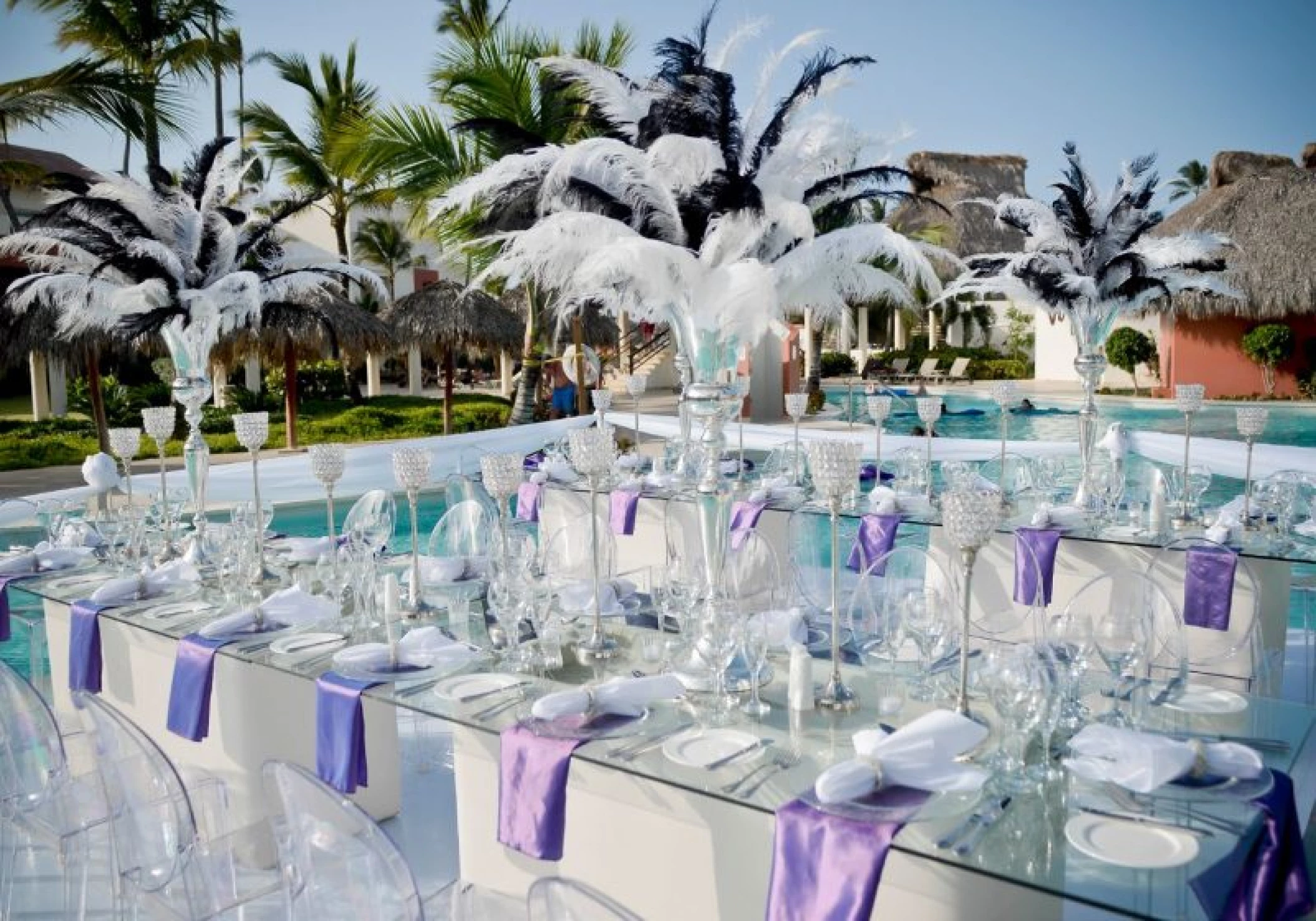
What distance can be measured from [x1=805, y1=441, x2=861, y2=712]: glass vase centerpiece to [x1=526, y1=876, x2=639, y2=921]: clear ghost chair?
125cm

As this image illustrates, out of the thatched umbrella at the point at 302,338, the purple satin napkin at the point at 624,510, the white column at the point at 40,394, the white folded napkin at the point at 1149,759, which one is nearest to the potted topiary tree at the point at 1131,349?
the thatched umbrella at the point at 302,338

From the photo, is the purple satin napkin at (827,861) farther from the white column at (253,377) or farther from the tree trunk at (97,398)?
the white column at (253,377)

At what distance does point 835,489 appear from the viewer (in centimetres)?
271

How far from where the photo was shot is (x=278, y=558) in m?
4.53

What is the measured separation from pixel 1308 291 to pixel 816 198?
65.4 feet

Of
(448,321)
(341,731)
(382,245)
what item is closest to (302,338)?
(448,321)

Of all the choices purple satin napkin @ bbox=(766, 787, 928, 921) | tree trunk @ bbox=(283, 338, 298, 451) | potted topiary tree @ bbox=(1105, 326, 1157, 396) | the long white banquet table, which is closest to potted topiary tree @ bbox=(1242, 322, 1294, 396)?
potted topiary tree @ bbox=(1105, 326, 1157, 396)

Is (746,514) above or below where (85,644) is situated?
above

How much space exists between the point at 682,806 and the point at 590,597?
96cm

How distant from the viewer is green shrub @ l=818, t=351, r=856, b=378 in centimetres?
3158

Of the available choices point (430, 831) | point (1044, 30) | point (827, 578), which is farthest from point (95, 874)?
point (1044, 30)

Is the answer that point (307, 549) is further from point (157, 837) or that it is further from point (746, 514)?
point (746, 514)

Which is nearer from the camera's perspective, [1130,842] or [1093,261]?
[1130,842]

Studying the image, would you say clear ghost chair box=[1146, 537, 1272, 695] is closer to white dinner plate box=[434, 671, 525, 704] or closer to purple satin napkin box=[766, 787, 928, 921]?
purple satin napkin box=[766, 787, 928, 921]
